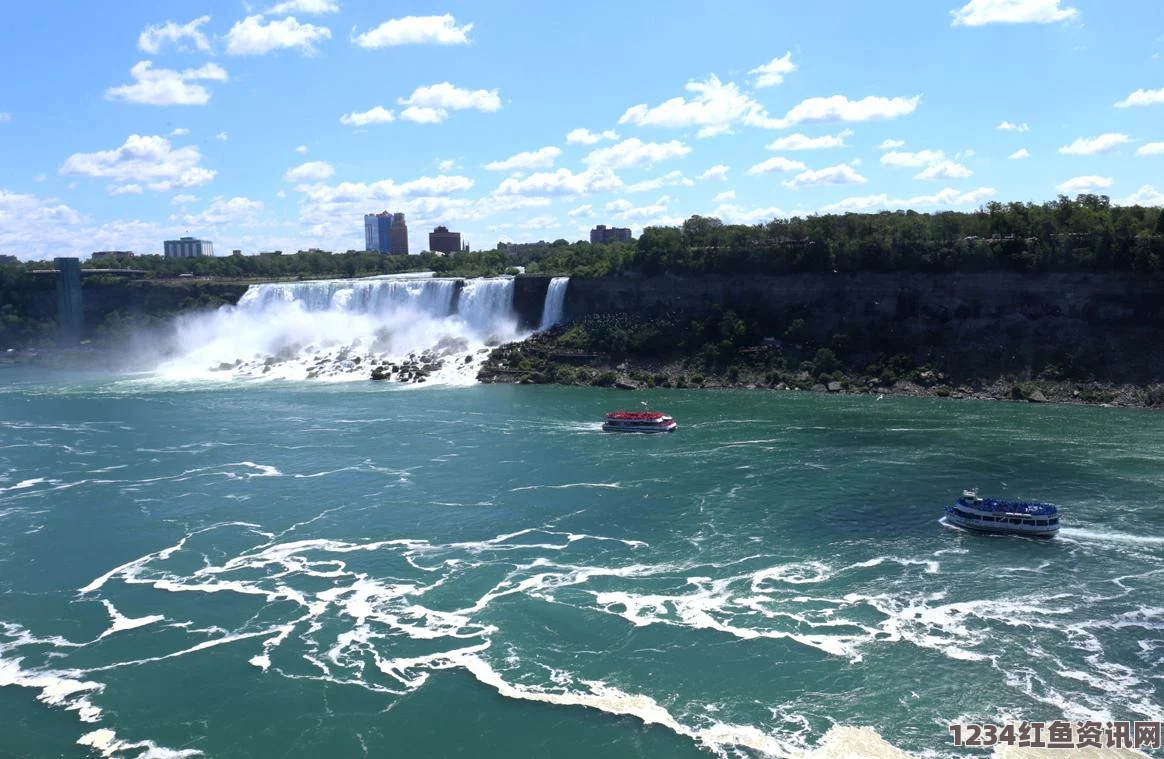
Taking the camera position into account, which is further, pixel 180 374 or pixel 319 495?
pixel 180 374

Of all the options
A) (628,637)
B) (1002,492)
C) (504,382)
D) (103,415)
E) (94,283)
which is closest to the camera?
(628,637)

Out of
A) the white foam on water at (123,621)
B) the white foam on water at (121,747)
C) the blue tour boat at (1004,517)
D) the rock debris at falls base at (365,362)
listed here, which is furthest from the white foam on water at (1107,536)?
the rock debris at falls base at (365,362)

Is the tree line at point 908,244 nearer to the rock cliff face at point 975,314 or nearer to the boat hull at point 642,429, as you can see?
the rock cliff face at point 975,314

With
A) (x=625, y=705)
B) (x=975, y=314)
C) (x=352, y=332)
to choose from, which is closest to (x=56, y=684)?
(x=625, y=705)

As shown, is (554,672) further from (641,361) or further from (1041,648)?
(641,361)

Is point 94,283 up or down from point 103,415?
up

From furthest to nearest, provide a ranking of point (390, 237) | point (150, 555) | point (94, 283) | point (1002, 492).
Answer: point (390, 237) → point (94, 283) → point (1002, 492) → point (150, 555)

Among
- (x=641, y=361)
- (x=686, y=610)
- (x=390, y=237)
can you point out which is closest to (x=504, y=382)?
(x=641, y=361)

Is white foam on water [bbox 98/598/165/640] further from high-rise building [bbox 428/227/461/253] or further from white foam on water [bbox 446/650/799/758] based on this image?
high-rise building [bbox 428/227/461/253]

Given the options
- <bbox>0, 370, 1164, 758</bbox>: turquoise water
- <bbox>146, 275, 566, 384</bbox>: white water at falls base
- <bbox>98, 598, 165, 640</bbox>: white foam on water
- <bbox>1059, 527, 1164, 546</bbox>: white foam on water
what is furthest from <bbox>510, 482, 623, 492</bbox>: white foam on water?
<bbox>146, 275, 566, 384</bbox>: white water at falls base
